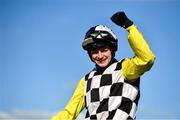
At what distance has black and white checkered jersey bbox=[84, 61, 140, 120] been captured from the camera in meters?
3.84

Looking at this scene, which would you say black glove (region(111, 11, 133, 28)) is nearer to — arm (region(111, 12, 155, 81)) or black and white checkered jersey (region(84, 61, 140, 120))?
arm (region(111, 12, 155, 81))

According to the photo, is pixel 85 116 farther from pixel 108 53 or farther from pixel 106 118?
pixel 108 53

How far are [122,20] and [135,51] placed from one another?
1.01 feet

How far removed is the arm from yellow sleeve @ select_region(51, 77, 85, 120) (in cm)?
69

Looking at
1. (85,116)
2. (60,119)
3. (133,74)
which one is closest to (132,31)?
(133,74)

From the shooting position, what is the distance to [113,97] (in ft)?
12.7

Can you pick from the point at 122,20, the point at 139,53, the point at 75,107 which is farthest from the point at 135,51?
the point at 75,107

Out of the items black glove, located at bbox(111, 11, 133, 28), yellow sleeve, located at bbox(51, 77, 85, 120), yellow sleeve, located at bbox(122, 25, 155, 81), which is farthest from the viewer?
yellow sleeve, located at bbox(51, 77, 85, 120)

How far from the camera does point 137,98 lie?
12.9ft

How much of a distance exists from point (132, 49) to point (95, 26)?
0.63 metres

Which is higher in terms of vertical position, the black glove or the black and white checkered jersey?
the black glove

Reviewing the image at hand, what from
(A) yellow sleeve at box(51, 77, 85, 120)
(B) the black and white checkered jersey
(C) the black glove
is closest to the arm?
(C) the black glove

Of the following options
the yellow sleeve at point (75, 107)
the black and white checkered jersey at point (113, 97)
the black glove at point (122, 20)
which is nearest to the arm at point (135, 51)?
the black glove at point (122, 20)

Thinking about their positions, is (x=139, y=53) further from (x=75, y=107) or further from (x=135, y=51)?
(x=75, y=107)
